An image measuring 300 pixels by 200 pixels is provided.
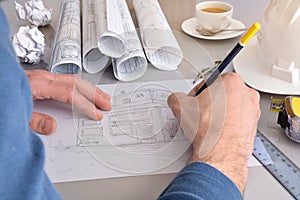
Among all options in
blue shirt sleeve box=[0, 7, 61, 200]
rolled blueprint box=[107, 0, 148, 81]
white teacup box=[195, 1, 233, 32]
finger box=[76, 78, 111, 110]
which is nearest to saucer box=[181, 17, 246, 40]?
white teacup box=[195, 1, 233, 32]

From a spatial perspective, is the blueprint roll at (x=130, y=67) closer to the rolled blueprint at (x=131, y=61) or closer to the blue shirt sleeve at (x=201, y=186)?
the rolled blueprint at (x=131, y=61)

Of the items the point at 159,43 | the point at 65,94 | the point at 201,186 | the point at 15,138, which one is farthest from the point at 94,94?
the point at 15,138

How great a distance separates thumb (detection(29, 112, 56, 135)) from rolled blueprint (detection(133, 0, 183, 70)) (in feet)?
0.81

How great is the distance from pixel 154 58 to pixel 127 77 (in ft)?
0.26

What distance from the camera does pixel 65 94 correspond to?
75cm

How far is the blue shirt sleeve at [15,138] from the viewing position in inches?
12.1

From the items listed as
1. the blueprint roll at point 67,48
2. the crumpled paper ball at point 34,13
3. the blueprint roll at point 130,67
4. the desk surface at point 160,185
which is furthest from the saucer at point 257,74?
the crumpled paper ball at point 34,13

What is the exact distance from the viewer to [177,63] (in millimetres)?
835

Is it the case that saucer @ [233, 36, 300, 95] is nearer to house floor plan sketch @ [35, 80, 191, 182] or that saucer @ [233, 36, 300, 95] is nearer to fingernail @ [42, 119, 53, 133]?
house floor plan sketch @ [35, 80, 191, 182]

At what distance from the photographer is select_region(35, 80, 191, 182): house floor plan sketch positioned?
629 millimetres

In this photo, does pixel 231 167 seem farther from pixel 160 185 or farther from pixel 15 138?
pixel 15 138

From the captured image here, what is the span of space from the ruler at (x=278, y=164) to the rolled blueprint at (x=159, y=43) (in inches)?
9.7

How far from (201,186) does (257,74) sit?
345 millimetres

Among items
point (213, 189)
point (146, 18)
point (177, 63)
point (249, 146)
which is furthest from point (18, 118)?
point (146, 18)
